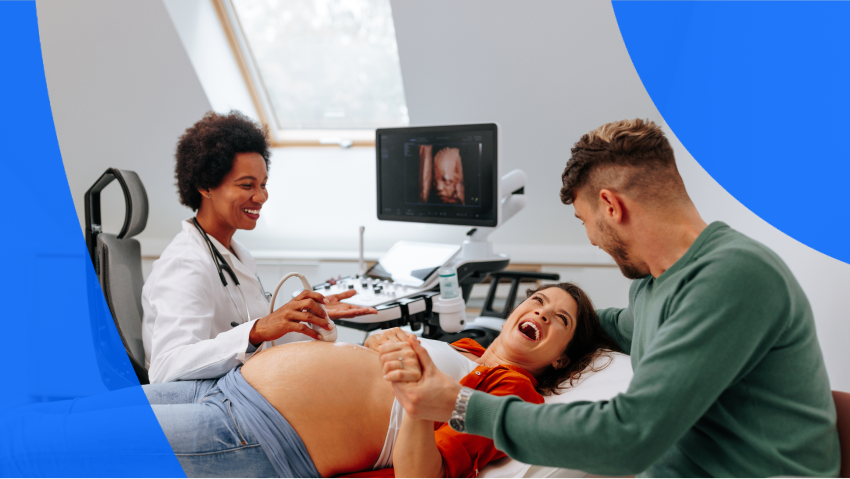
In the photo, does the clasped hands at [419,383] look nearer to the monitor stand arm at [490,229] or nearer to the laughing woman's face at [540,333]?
the laughing woman's face at [540,333]

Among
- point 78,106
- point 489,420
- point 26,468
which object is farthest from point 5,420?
point 78,106

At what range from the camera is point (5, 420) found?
1.22m

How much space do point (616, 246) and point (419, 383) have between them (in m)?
0.44

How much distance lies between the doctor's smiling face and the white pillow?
1.08 m

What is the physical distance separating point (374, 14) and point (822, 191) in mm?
2703

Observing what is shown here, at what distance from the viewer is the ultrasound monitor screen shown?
2168 millimetres

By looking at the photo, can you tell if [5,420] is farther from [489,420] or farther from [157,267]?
[489,420]

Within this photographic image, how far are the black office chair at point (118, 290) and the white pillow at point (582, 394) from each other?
43.6 inches

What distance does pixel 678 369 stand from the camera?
2.51ft

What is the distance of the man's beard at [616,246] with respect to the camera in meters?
0.99

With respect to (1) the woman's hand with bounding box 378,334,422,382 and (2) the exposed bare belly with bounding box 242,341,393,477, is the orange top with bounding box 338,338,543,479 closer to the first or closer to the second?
(2) the exposed bare belly with bounding box 242,341,393,477

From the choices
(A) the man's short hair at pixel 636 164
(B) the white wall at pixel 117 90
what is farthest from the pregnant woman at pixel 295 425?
(B) the white wall at pixel 117 90

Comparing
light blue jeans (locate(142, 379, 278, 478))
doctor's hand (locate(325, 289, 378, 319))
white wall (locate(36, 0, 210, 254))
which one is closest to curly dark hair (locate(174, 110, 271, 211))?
doctor's hand (locate(325, 289, 378, 319))

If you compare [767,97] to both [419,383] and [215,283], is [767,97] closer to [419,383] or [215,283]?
[419,383]
